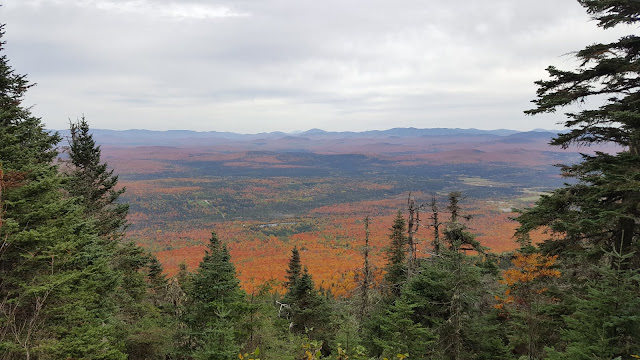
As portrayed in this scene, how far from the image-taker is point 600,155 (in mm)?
8102

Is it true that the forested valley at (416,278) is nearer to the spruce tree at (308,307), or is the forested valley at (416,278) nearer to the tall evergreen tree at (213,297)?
the tall evergreen tree at (213,297)

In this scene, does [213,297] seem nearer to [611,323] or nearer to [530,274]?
[611,323]

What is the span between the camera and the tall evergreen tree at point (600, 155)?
24.4ft

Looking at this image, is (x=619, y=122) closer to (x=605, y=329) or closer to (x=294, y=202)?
(x=605, y=329)

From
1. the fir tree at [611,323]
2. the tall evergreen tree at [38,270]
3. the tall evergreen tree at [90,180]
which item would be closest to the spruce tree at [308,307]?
the tall evergreen tree at [90,180]

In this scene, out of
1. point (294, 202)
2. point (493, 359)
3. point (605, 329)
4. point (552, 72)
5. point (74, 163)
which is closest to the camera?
point (605, 329)

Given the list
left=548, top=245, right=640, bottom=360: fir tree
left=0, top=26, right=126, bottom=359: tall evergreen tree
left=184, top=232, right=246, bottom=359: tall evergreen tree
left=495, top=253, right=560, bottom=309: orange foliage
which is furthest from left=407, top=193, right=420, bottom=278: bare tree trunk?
left=0, top=26, right=126, bottom=359: tall evergreen tree

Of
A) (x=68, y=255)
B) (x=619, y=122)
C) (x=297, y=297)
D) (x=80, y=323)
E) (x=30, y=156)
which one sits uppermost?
(x=619, y=122)

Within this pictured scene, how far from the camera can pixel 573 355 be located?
6.22m

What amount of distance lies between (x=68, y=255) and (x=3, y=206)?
72.3 inches

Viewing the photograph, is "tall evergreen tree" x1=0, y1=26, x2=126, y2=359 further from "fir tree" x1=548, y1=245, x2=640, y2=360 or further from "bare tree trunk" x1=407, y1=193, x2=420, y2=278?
"bare tree trunk" x1=407, y1=193, x2=420, y2=278

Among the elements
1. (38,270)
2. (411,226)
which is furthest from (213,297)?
(411,226)

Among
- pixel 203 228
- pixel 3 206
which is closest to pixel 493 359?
pixel 3 206

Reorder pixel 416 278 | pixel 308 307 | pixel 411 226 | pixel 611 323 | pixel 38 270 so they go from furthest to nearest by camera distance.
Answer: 1. pixel 308 307
2. pixel 411 226
3. pixel 416 278
4. pixel 38 270
5. pixel 611 323
